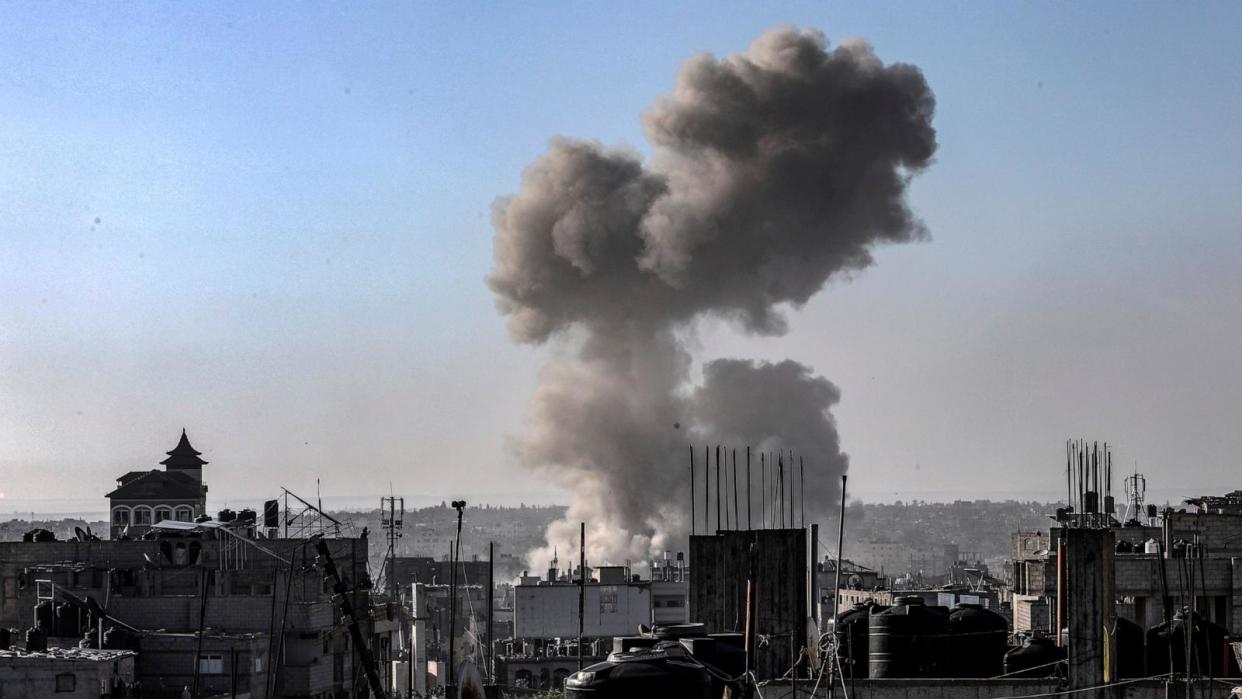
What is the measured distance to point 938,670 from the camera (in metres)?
25.7

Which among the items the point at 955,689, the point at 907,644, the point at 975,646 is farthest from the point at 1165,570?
the point at 955,689

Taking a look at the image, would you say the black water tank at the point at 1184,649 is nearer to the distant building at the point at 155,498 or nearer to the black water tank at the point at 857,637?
the black water tank at the point at 857,637

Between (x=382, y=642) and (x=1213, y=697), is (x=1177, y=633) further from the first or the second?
(x=382, y=642)

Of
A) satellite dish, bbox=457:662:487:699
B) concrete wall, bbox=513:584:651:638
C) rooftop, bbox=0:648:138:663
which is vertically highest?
satellite dish, bbox=457:662:487:699

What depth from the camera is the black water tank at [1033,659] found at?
958 inches

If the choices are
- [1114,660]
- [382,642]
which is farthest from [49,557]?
[1114,660]

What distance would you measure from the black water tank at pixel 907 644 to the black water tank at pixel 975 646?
15 centimetres

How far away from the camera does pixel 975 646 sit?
25859mm

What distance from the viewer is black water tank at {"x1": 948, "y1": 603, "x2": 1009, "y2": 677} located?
84.2ft

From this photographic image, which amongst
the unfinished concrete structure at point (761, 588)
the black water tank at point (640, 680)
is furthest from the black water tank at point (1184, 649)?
the black water tank at point (640, 680)

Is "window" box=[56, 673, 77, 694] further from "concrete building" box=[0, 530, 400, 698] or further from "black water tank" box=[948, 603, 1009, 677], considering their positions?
"black water tank" box=[948, 603, 1009, 677]

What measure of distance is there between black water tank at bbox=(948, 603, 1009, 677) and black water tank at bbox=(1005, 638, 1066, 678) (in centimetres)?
45

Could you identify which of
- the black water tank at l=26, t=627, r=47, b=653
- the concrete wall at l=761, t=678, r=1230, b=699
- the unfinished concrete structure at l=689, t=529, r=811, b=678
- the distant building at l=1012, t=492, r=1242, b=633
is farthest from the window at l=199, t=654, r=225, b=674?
the concrete wall at l=761, t=678, r=1230, b=699

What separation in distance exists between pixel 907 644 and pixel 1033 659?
177cm
